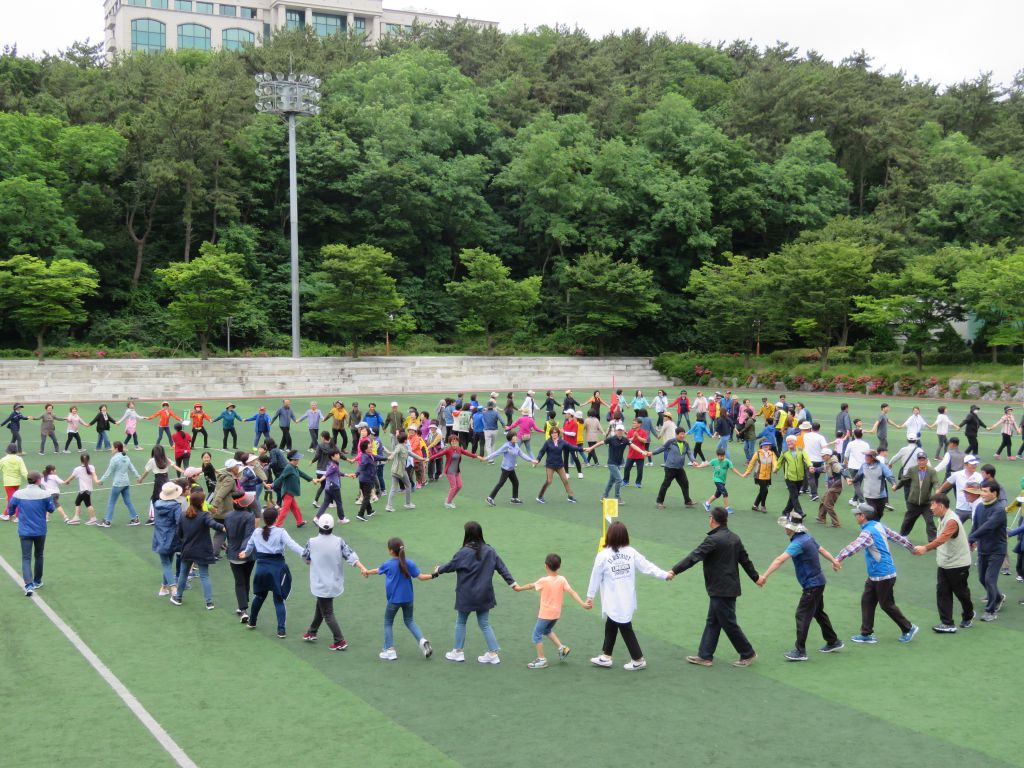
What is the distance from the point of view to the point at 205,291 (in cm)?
4781

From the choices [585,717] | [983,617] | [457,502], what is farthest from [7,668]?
[983,617]

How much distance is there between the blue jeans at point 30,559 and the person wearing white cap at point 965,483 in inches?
486

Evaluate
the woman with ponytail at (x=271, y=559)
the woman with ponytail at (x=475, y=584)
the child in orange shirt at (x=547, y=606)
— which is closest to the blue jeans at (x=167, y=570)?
the woman with ponytail at (x=271, y=559)

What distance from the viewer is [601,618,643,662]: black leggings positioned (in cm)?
935

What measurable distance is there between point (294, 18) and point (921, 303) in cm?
8319

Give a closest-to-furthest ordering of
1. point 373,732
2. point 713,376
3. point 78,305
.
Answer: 1. point 373,732
2. point 78,305
3. point 713,376

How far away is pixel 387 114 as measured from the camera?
63.6 metres

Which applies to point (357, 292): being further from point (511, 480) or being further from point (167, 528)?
point (167, 528)

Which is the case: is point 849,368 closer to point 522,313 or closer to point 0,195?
point 522,313

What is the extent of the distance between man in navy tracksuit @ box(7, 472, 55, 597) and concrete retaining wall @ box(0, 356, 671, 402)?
104ft

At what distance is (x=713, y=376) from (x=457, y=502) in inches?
1506

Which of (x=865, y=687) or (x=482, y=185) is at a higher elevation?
(x=482, y=185)

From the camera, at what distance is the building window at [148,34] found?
325 feet

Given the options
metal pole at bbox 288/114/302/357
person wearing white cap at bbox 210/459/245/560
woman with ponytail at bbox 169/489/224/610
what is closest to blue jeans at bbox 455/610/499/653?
woman with ponytail at bbox 169/489/224/610
